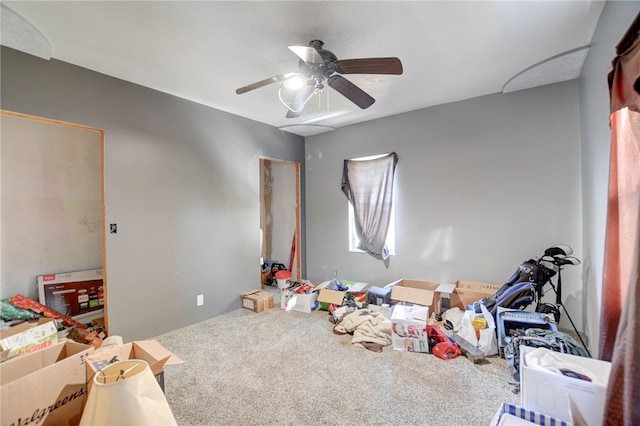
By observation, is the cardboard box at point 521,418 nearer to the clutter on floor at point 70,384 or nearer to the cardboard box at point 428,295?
the clutter on floor at point 70,384

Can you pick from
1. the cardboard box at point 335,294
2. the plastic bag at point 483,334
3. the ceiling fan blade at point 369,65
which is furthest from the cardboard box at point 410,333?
the ceiling fan blade at point 369,65

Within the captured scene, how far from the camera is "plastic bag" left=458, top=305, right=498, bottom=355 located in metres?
2.50

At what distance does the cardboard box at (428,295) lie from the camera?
10.7 ft

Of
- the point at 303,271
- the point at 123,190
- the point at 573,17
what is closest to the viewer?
the point at 573,17

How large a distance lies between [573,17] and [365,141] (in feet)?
8.55

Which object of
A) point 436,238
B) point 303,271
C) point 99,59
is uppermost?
point 99,59

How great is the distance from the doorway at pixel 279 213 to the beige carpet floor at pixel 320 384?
2.29 m

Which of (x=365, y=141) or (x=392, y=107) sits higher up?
(x=392, y=107)

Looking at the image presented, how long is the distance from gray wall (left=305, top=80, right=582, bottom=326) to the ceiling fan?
170cm

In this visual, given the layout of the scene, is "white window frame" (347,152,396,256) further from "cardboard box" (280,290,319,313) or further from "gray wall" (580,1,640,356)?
"gray wall" (580,1,640,356)

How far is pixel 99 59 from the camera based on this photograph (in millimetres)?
2459

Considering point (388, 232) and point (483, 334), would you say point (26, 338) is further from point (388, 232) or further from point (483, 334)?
point (388, 232)

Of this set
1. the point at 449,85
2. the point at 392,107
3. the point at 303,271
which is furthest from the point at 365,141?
the point at 303,271

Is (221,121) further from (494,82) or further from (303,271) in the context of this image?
(494,82)
